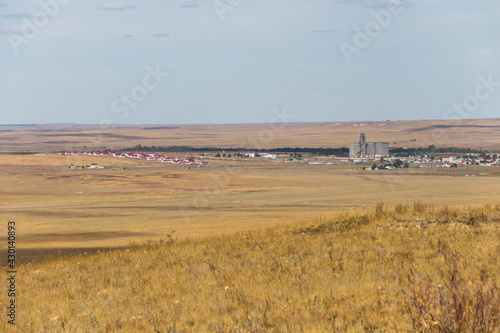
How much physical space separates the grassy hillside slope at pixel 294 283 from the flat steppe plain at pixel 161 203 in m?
5.90

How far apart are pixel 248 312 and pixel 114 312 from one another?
7.13ft

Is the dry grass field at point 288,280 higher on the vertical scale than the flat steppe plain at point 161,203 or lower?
higher

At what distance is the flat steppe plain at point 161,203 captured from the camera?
2512cm

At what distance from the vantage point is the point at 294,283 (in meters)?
9.73

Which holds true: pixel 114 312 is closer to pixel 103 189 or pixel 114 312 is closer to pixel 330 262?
pixel 330 262

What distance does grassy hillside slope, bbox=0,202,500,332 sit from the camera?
728 centimetres

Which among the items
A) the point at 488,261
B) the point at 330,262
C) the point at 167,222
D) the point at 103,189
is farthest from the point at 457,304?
the point at 103,189

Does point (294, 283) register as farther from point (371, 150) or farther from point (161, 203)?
point (371, 150)

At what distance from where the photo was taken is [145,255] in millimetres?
14742

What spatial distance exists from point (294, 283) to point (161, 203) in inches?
1340

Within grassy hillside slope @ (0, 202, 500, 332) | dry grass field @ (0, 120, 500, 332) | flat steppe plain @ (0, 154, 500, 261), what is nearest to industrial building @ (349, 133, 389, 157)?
flat steppe plain @ (0, 154, 500, 261)

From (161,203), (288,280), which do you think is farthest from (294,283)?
(161,203)

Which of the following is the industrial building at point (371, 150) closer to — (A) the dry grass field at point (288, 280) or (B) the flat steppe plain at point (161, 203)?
(B) the flat steppe plain at point (161, 203)

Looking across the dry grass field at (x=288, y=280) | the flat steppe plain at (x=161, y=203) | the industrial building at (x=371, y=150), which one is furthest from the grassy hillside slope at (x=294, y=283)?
the industrial building at (x=371, y=150)
